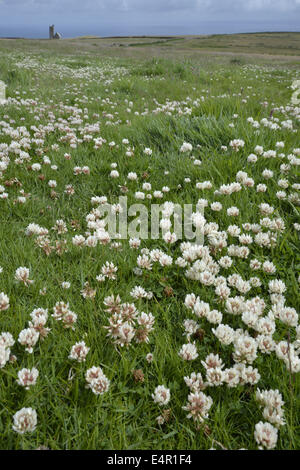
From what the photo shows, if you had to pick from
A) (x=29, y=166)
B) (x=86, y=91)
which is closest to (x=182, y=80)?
(x=86, y=91)

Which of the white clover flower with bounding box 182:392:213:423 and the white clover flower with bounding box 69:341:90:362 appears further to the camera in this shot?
the white clover flower with bounding box 69:341:90:362

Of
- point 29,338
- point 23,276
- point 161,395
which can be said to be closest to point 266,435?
point 161,395

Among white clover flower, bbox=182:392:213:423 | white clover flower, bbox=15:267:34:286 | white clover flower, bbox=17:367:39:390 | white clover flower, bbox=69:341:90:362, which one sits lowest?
white clover flower, bbox=182:392:213:423

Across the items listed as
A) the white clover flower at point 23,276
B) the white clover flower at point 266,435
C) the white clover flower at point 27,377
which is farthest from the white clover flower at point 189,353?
the white clover flower at point 23,276

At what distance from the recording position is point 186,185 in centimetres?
449

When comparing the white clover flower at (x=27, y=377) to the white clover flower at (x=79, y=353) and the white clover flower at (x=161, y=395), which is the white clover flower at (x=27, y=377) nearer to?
the white clover flower at (x=79, y=353)

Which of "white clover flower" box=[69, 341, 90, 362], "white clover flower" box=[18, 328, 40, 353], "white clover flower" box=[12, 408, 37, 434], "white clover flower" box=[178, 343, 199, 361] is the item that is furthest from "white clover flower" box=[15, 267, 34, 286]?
"white clover flower" box=[178, 343, 199, 361]

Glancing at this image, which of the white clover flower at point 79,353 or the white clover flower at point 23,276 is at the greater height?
the white clover flower at point 23,276

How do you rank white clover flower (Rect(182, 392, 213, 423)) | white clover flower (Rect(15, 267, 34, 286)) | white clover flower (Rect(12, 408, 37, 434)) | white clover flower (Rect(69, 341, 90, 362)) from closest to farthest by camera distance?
white clover flower (Rect(12, 408, 37, 434))
white clover flower (Rect(182, 392, 213, 423))
white clover flower (Rect(69, 341, 90, 362))
white clover flower (Rect(15, 267, 34, 286))

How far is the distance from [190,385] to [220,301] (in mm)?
819

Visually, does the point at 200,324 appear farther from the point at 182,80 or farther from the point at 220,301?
the point at 182,80

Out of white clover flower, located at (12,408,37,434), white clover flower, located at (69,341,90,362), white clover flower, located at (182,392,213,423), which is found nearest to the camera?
white clover flower, located at (12,408,37,434)

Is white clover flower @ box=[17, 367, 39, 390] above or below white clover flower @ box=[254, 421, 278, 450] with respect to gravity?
above

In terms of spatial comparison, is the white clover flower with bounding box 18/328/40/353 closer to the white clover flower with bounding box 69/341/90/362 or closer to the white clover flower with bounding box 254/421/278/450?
the white clover flower with bounding box 69/341/90/362
